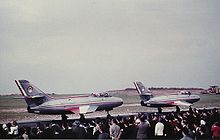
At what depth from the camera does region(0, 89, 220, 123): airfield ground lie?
26.7 ft

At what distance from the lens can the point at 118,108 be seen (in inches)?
390

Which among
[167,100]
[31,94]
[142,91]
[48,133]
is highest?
[31,94]

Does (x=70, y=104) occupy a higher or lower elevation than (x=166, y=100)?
higher

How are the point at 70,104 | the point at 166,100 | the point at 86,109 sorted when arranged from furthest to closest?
the point at 166,100 → the point at 86,109 → the point at 70,104

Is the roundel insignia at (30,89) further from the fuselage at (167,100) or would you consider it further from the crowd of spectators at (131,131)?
the fuselage at (167,100)

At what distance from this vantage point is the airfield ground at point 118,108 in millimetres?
8133

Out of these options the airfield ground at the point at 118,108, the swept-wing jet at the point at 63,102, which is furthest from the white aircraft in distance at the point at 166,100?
the swept-wing jet at the point at 63,102

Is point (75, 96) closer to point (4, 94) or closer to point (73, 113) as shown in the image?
point (73, 113)

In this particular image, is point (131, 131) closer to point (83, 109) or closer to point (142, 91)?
point (142, 91)

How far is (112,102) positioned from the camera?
9.84 m

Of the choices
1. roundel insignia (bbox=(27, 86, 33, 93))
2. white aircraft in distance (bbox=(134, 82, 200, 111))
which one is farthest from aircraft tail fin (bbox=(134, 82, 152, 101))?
roundel insignia (bbox=(27, 86, 33, 93))

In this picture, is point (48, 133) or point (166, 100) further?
point (166, 100)

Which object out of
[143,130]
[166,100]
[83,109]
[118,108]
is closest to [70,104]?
[83,109]

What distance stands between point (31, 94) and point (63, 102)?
925 mm
